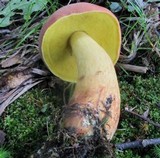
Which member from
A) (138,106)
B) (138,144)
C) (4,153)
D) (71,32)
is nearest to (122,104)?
(138,106)

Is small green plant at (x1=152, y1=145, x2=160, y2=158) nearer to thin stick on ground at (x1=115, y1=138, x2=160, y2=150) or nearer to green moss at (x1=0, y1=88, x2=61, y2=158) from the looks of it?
thin stick on ground at (x1=115, y1=138, x2=160, y2=150)

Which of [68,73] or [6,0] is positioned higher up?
[6,0]

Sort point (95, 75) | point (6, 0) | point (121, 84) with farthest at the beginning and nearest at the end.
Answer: point (6, 0), point (121, 84), point (95, 75)

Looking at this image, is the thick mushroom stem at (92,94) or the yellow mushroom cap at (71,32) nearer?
the thick mushroom stem at (92,94)

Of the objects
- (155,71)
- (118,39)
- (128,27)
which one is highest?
(118,39)

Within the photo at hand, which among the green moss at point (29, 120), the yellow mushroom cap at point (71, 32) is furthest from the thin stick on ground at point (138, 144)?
the yellow mushroom cap at point (71, 32)

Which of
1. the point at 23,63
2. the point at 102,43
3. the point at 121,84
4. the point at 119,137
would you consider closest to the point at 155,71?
the point at 121,84

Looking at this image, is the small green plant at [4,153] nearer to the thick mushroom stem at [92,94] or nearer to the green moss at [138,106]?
the thick mushroom stem at [92,94]

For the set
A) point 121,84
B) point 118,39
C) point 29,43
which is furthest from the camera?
point 29,43

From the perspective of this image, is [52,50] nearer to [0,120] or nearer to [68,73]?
[68,73]
